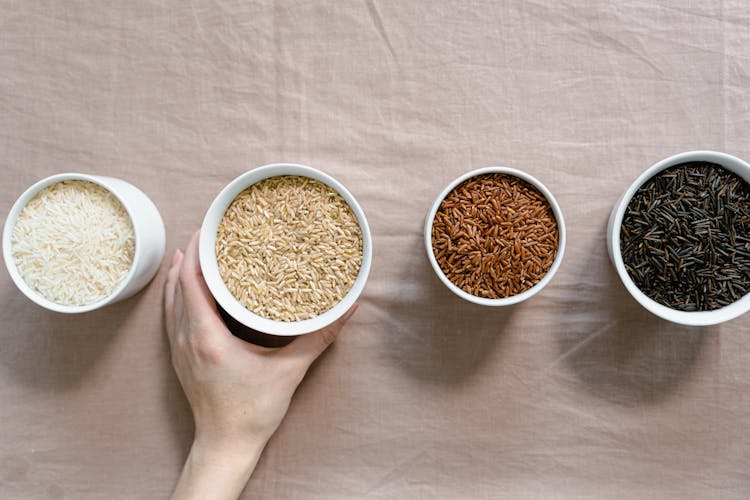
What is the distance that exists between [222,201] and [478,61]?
0.62 metres

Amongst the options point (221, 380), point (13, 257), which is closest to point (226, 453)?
point (221, 380)

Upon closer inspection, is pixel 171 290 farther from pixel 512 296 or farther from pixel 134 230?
pixel 512 296

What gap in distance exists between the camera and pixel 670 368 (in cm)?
112

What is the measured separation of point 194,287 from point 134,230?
0.15 metres

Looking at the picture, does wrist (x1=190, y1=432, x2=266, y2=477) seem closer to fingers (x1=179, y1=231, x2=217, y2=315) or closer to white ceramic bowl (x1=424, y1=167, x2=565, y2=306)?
fingers (x1=179, y1=231, x2=217, y2=315)

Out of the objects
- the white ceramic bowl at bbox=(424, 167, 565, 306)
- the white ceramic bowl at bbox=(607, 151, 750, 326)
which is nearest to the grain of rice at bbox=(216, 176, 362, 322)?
the white ceramic bowl at bbox=(424, 167, 565, 306)

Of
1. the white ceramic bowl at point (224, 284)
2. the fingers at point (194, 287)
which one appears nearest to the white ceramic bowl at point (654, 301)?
the white ceramic bowl at point (224, 284)

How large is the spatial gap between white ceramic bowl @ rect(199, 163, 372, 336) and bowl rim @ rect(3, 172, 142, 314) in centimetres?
14

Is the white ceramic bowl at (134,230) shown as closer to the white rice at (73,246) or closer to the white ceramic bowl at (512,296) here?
the white rice at (73,246)

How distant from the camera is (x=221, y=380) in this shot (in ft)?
3.28

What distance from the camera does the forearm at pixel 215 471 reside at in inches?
41.0

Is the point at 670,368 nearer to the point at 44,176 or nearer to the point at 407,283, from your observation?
the point at 407,283

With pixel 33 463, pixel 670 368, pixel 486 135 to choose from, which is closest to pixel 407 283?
pixel 486 135

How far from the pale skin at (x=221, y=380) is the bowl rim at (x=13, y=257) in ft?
0.32
